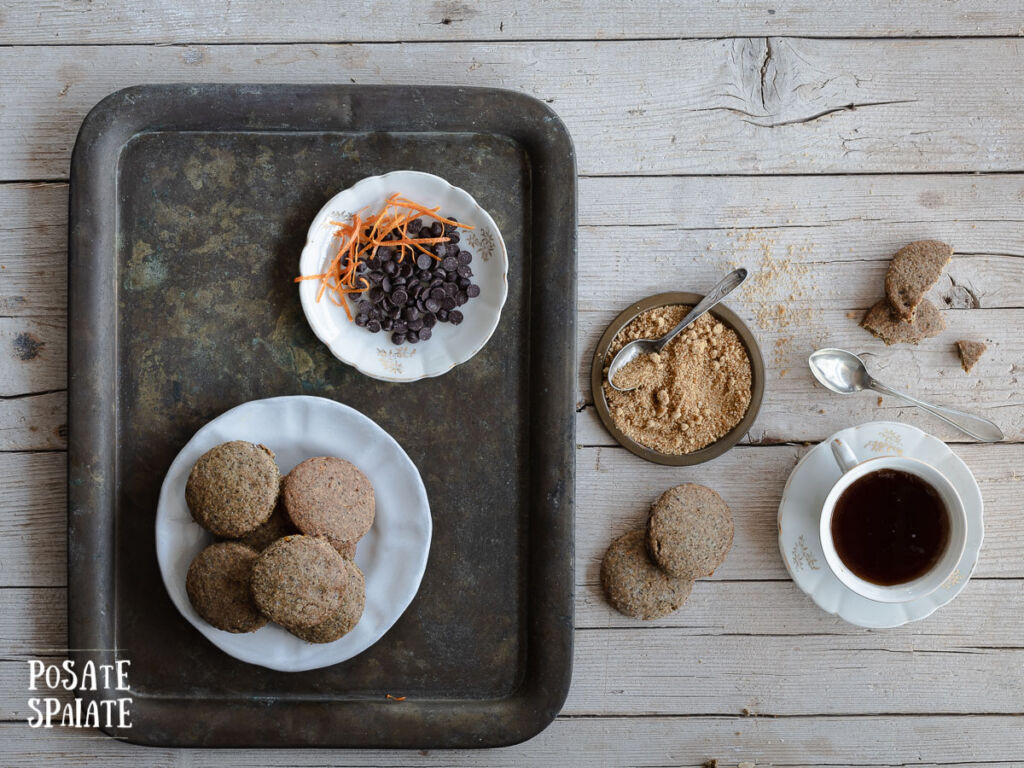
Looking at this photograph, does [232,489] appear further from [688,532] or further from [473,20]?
[473,20]

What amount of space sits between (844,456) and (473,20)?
1129mm

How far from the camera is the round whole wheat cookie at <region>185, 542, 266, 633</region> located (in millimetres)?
1368

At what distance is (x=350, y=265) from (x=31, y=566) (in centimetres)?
89

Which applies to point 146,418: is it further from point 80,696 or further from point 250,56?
point 250,56

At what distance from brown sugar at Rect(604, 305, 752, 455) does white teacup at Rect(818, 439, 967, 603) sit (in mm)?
232

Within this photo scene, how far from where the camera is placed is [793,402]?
1581mm

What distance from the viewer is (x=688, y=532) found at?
1.50 metres

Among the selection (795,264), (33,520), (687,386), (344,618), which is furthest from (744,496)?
(33,520)

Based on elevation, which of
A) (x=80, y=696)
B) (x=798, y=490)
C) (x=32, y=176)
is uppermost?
(x=32, y=176)

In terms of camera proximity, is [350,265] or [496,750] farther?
[496,750]

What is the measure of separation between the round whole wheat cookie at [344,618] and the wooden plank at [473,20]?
41.7 inches

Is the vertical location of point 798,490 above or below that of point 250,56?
below

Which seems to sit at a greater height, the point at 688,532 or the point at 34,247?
the point at 34,247

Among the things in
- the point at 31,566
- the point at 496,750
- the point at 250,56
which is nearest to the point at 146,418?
the point at 31,566
